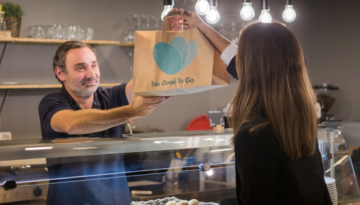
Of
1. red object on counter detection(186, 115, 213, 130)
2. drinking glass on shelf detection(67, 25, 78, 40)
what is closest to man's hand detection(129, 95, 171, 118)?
drinking glass on shelf detection(67, 25, 78, 40)

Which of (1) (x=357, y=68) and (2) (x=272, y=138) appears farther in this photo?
(1) (x=357, y=68)

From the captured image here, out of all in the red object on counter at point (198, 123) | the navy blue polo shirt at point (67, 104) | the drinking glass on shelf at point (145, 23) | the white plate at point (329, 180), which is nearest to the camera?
the navy blue polo shirt at point (67, 104)

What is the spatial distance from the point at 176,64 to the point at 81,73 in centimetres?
79

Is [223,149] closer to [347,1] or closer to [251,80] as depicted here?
[251,80]

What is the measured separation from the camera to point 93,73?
7.42 ft

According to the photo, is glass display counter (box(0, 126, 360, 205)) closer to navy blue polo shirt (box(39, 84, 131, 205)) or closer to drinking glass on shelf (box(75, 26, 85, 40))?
navy blue polo shirt (box(39, 84, 131, 205))

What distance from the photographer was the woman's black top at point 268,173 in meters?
1.21

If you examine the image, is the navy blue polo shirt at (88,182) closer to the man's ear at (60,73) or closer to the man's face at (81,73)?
the man's face at (81,73)

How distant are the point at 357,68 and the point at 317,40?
2.61 ft

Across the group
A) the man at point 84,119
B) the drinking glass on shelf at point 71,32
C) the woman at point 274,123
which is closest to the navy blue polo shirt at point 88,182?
the man at point 84,119

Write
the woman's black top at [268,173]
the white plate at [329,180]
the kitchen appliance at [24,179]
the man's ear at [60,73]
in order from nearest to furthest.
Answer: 1. the woman's black top at [268,173]
2. the kitchen appliance at [24,179]
3. the white plate at [329,180]
4. the man's ear at [60,73]

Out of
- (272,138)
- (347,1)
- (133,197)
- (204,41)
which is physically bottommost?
(133,197)

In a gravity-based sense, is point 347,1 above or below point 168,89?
above

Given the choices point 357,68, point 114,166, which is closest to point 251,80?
point 114,166
